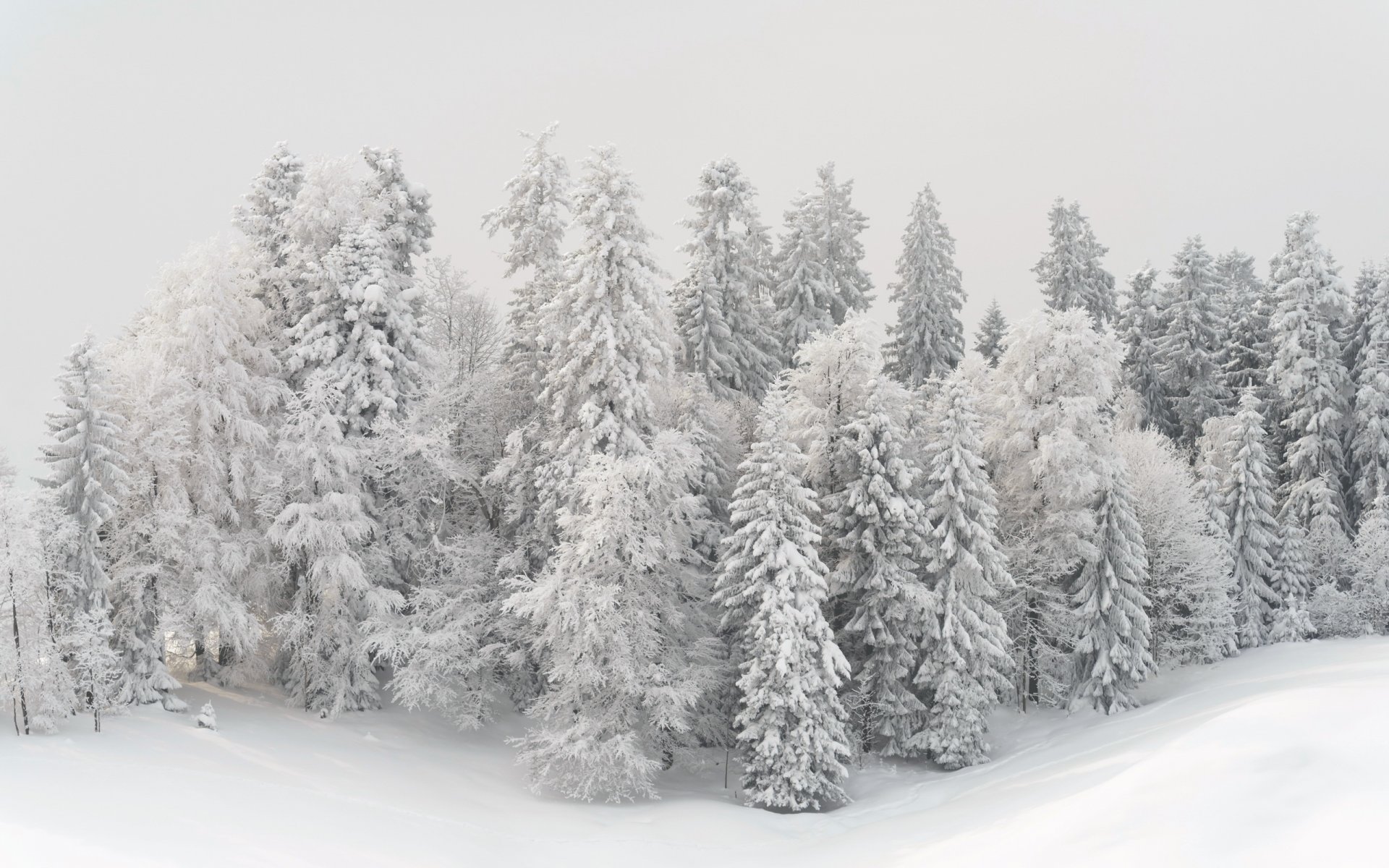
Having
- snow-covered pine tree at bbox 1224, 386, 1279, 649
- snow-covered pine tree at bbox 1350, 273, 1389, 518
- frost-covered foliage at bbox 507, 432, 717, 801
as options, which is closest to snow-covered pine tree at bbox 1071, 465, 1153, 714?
snow-covered pine tree at bbox 1224, 386, 1279, 649

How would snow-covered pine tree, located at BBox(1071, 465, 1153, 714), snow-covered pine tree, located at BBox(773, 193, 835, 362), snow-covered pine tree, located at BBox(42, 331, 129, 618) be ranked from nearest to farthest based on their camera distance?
snow-covered pine tree, located at BBox(42, 331, 129, 618) < snow-covered pine tree, located at BBox(1071, 465, 1153, 714) < snow-covered pine tree, located at BBox(773, 193, 835, 362)

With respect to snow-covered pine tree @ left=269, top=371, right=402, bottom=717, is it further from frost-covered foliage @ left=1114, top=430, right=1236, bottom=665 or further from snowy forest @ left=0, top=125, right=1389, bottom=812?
frost-covered foliage @ left=1114, top=430, right=1236, bottom=665

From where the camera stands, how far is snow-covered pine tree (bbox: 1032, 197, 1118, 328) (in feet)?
169

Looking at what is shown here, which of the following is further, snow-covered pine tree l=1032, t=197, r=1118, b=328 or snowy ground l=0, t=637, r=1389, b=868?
snow-covered pine tree l=1032, t=197, r=1118, b=328

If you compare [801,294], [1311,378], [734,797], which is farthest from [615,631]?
[1311,378]

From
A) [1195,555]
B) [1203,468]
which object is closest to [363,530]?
[1195,555]

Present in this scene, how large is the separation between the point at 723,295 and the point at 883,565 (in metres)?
14.5

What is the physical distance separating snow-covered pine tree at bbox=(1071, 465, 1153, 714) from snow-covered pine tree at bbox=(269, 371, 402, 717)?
22.3 metres

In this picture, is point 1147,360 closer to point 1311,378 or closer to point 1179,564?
point 1311,378

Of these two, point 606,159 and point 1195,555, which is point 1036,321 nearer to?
point 1195,555

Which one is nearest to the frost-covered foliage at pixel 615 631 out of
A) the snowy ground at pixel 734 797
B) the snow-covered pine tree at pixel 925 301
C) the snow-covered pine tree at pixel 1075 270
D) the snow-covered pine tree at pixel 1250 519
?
the snowy ground at pixel 734 797

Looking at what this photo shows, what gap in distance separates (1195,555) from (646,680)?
2066cm

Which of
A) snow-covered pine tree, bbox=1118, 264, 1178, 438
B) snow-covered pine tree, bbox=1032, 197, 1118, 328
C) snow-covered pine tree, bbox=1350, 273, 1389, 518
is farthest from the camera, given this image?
snow-covered pine tree, bbox=1032, 197, 1118, 328

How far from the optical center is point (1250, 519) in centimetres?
3934
